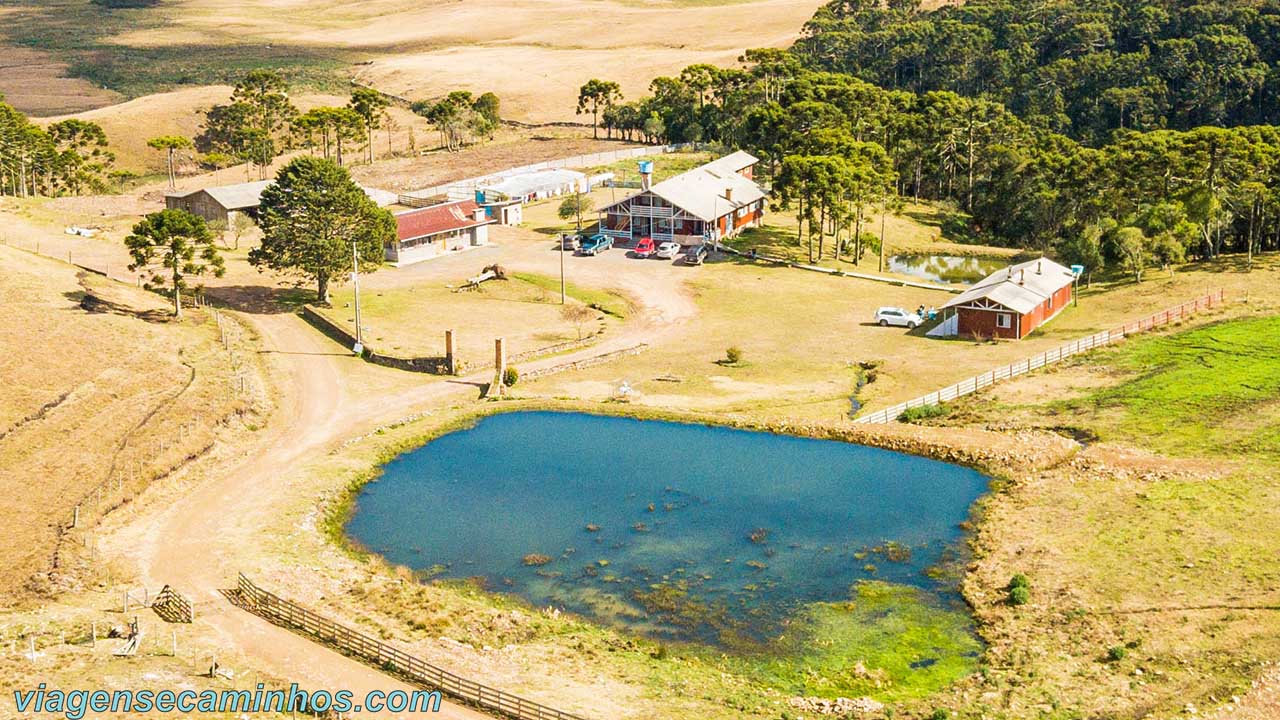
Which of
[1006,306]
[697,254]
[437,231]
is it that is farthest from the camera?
[437,231]

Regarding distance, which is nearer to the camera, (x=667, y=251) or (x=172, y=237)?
(x=172, y=237)

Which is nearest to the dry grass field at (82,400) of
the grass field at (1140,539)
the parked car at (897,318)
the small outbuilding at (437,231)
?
the small outbuilding at (437,231)

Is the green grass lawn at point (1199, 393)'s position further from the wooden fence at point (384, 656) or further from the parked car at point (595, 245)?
the parked car at point (595, 245)

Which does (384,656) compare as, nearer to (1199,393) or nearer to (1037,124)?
(1199,393)

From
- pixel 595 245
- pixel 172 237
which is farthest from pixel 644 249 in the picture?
pixel 172 237

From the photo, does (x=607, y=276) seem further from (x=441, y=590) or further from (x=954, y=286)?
(x=441, y=590)

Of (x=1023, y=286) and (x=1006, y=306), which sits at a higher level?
(x=1023, y=286)

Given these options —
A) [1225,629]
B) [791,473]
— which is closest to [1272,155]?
[791,473]
